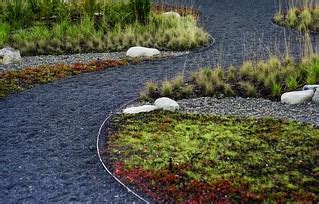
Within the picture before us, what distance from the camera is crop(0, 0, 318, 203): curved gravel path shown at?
516 cm

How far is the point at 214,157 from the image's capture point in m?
5.62

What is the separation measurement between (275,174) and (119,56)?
19.8 feet

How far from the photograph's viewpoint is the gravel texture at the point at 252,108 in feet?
22.4

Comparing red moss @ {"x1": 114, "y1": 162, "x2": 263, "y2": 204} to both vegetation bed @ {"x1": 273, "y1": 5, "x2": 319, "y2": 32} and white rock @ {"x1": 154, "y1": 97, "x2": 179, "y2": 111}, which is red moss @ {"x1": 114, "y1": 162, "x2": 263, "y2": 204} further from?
vegetation bed @ {"x1": 273, "y1": 5, "x2": 319, "y2": 32}

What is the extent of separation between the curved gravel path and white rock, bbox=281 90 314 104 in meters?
2.37

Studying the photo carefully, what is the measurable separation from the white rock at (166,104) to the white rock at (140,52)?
11.0 ft

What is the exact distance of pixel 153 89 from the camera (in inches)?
310

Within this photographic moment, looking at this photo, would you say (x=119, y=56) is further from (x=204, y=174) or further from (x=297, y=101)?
(x=204, y=174)

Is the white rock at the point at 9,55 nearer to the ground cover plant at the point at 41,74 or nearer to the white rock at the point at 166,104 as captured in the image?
the ground cover plant at the point at 41,74

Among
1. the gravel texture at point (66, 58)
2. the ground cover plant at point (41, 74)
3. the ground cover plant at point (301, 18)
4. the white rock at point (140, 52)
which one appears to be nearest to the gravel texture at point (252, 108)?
the ground cover plant at point (41, 74)

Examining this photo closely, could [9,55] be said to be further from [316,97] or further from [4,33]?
[316,97]

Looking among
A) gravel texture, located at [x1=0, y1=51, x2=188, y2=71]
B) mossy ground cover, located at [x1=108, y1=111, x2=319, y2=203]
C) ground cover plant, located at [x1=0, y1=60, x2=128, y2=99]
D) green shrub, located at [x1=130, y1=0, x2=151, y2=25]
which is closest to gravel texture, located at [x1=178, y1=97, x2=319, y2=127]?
mossy ground cover, located at [x1=108, y1=111, x2=319, y2=203]

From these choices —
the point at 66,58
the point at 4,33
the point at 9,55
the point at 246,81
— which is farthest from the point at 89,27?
the point at 246,81

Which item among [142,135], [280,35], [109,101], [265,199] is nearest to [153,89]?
[109,101]
